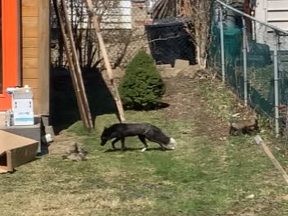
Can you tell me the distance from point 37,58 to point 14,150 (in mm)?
2026

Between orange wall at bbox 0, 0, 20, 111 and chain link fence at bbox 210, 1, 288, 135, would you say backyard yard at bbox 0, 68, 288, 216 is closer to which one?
chain link fence at bbox 210, 1, 288, 135

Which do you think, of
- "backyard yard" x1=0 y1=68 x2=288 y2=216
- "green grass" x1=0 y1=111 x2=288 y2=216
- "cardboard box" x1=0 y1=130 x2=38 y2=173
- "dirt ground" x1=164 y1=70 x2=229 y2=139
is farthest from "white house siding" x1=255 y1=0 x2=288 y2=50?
"cardboard box" x1=0 y1=130 x2=38 y2=173

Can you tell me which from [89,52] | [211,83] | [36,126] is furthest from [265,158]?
[89,52]

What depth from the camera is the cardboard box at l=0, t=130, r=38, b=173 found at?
8109mm

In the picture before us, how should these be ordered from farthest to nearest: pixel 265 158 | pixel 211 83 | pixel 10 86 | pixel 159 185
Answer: pixel 211 83 → pixel 10 86 → pixel 265 158 → pixel 159 185

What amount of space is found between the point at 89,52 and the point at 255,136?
20.2ft

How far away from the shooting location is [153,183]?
24.8ft

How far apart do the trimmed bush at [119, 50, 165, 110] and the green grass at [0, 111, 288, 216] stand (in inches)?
91.0

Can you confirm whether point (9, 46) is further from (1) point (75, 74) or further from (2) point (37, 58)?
(1) point (75, 74)

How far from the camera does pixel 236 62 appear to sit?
11938 millimetres

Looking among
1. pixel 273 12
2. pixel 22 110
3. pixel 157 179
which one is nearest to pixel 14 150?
pixel 22 110

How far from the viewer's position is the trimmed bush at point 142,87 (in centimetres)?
1180

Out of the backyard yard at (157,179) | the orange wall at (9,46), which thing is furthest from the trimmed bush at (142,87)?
the orange wall at (9,46)

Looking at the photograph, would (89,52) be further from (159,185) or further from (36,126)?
(159,185)
